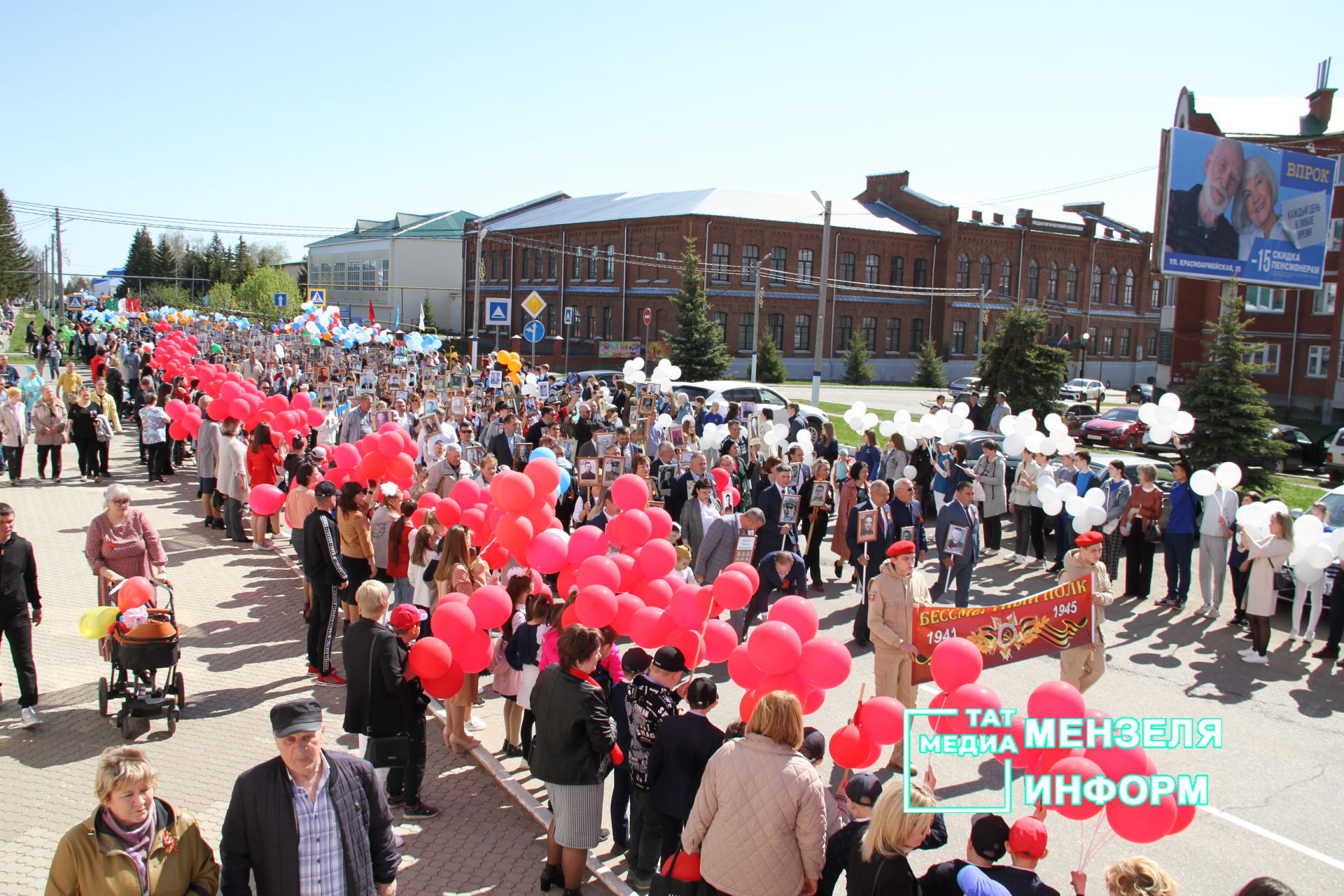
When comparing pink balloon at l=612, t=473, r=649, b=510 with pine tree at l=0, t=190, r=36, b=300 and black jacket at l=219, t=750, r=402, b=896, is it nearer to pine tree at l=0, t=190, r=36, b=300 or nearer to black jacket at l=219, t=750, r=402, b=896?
black jacket at l=219, t=750, r=402, b=896

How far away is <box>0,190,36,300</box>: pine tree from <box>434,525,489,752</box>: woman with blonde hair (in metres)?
84.6

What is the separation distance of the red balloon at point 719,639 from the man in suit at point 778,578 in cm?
227

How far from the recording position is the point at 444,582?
287 inches

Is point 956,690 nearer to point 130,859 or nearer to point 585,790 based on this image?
point 585,790

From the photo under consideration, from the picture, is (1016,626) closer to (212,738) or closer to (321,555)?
(321,555)

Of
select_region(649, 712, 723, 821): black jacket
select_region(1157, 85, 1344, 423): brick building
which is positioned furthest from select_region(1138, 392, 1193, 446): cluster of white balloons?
select_region(1157, 85, 1344, 423): brick building

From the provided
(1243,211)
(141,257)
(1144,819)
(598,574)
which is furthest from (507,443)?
(141,257)

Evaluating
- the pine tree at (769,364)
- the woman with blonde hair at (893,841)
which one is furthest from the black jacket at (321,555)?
the pine tree at (769,364)

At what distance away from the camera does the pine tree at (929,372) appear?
2018 inches

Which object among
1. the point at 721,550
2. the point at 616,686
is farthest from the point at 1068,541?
the point at 616,686

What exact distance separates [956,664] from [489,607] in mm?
2998

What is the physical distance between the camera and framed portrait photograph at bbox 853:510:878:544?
10188mm

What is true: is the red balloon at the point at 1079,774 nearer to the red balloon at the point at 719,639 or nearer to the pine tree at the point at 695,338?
the red balloon at the point at 719,639

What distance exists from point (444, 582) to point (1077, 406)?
33422mm
